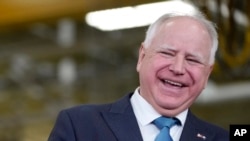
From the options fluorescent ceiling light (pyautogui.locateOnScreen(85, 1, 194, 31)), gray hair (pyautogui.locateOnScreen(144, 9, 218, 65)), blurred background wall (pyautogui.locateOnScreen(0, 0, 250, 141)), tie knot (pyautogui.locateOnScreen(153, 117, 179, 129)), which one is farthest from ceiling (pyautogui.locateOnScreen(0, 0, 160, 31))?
tie knot (pyautogui.locateOnScreen(153, 117, 179, 129))

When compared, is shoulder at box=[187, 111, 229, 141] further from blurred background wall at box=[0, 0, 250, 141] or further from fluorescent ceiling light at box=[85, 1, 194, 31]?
blurred background wall at box=[0, 0, 250, 141]

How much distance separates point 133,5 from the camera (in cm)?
643

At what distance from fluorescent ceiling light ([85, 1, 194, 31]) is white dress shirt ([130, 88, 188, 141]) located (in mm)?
3415

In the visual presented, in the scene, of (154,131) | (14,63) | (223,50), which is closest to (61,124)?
(154,131)

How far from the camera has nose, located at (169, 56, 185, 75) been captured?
1977 millimetres

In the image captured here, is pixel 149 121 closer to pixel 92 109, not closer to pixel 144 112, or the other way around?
pixel 144 112

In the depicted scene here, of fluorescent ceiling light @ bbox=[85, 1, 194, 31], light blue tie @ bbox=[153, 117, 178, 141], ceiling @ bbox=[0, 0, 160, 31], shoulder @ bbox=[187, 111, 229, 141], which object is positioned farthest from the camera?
ceiling @ bbox=[0, 0, 160, 31]

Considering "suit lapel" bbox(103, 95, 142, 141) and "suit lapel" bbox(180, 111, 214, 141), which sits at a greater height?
"suit lapel" bbox(103, 95, 142, 141)

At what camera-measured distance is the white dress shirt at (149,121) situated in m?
2.01

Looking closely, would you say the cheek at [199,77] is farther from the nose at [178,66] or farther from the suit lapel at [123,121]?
the suit lapel at [123,121]

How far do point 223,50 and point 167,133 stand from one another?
391 cm

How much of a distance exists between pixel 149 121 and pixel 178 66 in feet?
0.55

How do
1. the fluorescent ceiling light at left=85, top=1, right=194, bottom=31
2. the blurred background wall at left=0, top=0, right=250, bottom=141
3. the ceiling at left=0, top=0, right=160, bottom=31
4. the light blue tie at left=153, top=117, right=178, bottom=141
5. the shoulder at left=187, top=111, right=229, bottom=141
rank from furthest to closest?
the blurred background wall at left=0, top=0, right=250, bottom=141
the ceiling at left=0, top=0, right=160, bottom=31
the fluorescent ceiling light at left=85, top=1, right=194, bottom=31
the shoulder at left=187, top=111, right=229, bottom=141
the light blue tie at left=153, top=117, right=178, bottom=141

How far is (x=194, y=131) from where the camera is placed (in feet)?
6.73
